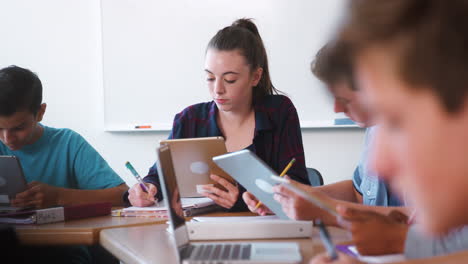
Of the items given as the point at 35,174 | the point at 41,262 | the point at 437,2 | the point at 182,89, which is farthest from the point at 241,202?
the point at 182,89

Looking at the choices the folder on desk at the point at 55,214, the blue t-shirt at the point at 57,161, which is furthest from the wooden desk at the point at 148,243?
the blue t-shirt at the point at 57,161

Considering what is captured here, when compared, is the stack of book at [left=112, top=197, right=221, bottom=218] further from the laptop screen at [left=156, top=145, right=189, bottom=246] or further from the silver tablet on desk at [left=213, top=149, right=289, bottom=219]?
the laptop screen at [left=156, top=145, right=189, bottom=246]

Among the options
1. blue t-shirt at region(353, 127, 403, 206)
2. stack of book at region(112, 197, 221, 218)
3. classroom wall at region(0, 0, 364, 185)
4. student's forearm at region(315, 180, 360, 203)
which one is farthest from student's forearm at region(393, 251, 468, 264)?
classroom wall at region(0, 0, 364, 185)

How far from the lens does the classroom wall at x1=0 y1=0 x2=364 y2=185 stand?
372 centimetres

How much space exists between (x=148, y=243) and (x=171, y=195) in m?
0.22

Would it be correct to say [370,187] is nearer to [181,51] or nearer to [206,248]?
[206,248]

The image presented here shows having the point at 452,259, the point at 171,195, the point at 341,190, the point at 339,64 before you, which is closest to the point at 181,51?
the point at 341,190

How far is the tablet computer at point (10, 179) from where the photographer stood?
1.61 m

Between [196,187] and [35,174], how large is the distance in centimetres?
82

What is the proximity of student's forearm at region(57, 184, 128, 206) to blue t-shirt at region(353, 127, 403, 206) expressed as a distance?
3.05 feet

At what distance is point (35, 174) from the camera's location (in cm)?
209

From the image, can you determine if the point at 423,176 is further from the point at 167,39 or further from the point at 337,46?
Result: the point at 167,39

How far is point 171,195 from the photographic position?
1.07m

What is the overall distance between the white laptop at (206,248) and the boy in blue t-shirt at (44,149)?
0.86 m
